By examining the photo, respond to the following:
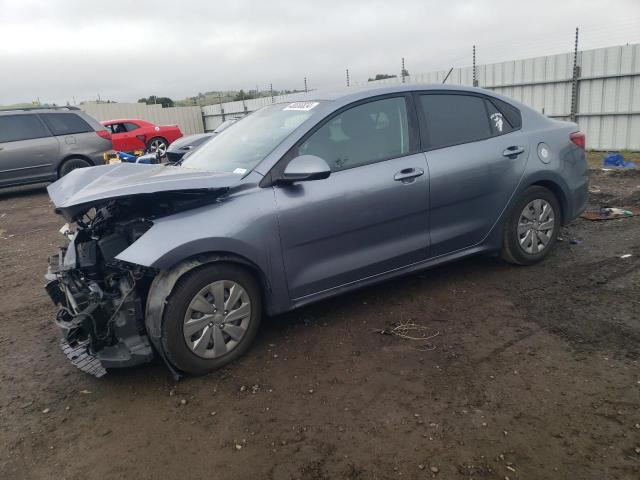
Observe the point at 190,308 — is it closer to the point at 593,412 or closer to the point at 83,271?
the point at 83,271

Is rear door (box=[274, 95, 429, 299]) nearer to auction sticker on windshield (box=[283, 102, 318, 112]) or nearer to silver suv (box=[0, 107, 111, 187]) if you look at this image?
auction sticker on windshield (box=[283, 102, 318, 112])

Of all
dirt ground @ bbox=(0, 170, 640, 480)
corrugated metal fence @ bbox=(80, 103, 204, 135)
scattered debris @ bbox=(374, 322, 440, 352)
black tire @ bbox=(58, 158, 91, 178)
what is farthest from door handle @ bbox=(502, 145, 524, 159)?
corrugated metal fence @ bbox=(80, 103, 204, 135)


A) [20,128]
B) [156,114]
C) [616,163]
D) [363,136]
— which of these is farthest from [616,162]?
[156,114]

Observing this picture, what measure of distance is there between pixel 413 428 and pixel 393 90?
8.42ft

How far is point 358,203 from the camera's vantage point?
353 cm

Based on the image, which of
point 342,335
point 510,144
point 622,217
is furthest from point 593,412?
point 622,217

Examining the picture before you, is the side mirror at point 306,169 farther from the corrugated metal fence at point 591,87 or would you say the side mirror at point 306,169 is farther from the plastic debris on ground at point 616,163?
the plastic debris on ground at point 616,163

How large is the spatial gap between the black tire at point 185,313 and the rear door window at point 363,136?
3.17 ft

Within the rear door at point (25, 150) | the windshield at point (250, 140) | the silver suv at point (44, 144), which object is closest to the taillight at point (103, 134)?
the silver suv at point (44, 144)

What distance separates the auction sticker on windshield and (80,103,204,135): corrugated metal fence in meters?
23.1

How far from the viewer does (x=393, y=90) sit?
3939 mm

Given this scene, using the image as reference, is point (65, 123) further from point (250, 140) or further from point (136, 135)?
point (250, 140)

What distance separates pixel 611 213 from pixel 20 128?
11.2 m

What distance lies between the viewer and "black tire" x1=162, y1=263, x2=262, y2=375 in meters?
2.98
